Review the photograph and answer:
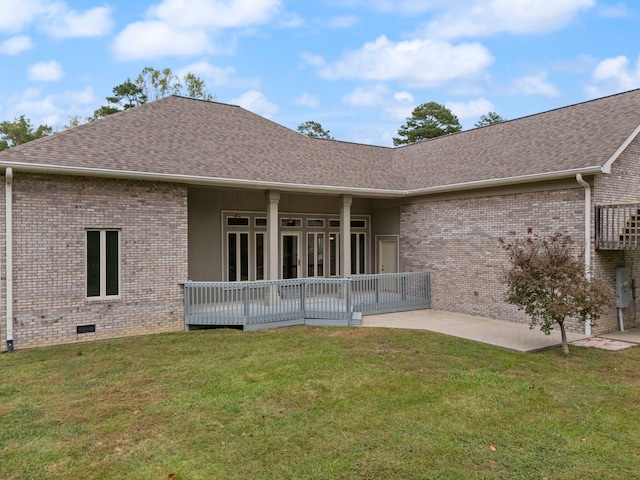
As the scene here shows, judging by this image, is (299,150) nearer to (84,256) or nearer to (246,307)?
(246,307)

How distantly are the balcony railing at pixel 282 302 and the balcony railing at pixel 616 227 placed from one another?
5.75 metres

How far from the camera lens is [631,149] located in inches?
428

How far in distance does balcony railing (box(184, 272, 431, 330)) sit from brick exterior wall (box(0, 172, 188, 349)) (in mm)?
560

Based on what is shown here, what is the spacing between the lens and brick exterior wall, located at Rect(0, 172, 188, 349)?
9250 mm

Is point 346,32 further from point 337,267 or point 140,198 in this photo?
point 140,198

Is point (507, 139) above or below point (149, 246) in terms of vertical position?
above

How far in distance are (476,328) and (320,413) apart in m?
6.66

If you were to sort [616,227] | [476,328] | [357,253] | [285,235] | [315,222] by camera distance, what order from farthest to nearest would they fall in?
[357,253] < [315,222] < [285,235] < [476,328] < [616,227]

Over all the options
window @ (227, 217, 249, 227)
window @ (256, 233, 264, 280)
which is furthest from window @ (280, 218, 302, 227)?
window @ (227, 217, 249, 227)

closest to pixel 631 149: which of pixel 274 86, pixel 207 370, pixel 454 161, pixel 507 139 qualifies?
pixel 507 139

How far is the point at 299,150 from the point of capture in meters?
15.0

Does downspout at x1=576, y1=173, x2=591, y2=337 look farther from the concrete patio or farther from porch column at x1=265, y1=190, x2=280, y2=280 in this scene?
porch column at x1=265, y1=190, x2=280, y2=280

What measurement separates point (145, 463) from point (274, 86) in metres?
31.0

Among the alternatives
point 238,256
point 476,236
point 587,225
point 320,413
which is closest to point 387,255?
point 476,236
